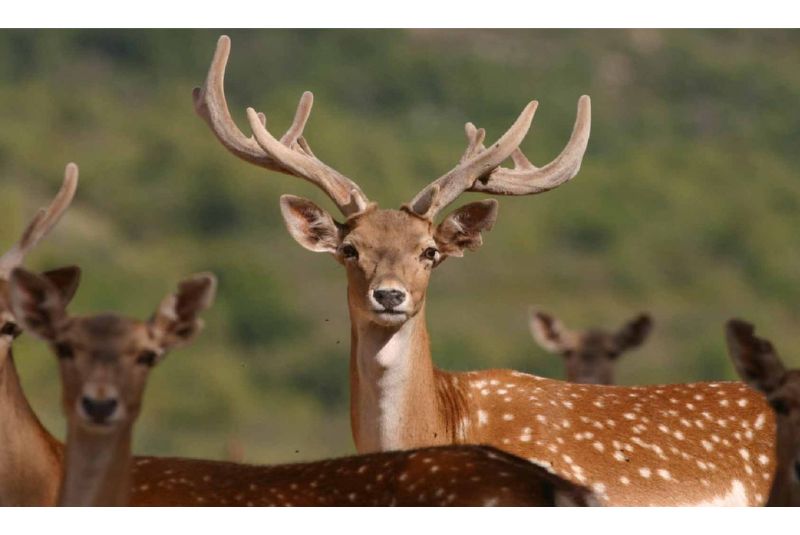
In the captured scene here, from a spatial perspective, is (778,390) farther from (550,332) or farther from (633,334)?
(550,332)

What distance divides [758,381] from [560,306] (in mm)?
41155

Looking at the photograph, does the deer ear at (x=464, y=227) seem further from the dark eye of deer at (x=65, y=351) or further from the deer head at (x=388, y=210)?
the dark eye of deer at (x=65, y=351)

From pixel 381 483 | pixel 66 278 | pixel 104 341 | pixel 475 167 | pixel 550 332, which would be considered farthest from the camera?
pixel 550 332

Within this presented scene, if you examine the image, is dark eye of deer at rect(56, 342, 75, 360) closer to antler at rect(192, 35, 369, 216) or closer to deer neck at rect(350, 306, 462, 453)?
deer neck at rect(350, 306, 462, 453)

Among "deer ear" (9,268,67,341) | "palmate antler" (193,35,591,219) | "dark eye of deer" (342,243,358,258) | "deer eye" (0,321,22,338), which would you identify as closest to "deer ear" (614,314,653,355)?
"palmate antler" (193,35,591,219)

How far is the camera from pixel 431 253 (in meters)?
9.54

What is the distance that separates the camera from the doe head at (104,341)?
7.01m

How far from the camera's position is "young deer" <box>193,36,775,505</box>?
9.45 m

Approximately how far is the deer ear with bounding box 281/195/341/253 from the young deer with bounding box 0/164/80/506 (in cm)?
147

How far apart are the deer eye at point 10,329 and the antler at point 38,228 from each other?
0.31 meters

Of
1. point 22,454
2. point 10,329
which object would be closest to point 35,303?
point 10,329

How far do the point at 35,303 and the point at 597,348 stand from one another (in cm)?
813

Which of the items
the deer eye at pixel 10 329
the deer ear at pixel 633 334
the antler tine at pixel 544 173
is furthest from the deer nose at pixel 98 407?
the deer ear at pixel 633 334

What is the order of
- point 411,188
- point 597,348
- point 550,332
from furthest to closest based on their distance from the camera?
point 411,188 < point 550,332 < point 597,348
